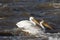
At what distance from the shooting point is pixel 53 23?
8.73 meters

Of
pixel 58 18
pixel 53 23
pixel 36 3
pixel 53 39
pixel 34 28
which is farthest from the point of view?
pixel 36 3

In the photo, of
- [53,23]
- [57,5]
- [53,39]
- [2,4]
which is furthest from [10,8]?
[53,39]

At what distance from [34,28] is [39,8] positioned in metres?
3.43

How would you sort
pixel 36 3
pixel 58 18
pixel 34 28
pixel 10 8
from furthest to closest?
pixel 36 3 → pixel 10 8 → pixel 58 18 → pixel 34 28

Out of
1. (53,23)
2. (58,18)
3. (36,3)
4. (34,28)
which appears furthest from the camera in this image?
(36,3)

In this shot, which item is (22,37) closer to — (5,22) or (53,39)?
(53,39)

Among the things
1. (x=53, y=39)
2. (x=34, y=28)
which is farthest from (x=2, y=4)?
(x=53, y=39)

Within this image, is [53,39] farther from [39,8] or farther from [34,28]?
[39,8]

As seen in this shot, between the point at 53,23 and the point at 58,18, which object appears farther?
the point at 58,18

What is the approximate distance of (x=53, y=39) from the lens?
6.83 m

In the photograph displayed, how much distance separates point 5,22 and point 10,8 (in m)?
2.12

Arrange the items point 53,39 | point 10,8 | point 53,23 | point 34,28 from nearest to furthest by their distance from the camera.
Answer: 1. point 53,39
2. point 34,28
3. point 53,23
4. point 10,8

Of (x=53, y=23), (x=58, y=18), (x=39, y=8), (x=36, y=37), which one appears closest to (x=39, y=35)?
(x=36, y=37)

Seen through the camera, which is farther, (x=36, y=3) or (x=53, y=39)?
(x=36, y=3)
